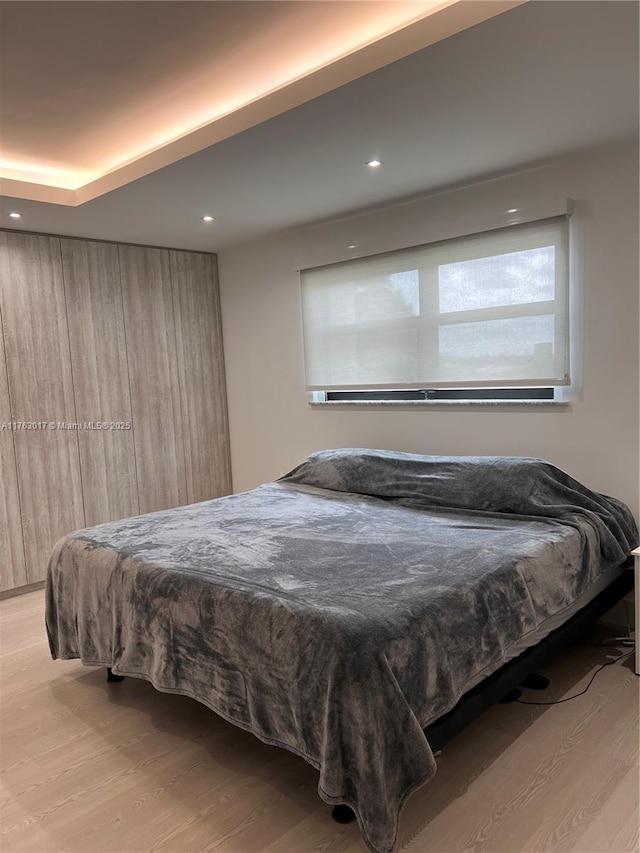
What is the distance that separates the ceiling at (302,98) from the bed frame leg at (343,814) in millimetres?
2316

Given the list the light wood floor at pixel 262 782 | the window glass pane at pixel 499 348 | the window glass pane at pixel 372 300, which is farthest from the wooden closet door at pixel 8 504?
the window glass pane at pixel 499 348

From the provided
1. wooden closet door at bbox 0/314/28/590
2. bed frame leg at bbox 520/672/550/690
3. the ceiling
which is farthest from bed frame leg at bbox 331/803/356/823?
wooden closet door at bbox 0/314/28/590

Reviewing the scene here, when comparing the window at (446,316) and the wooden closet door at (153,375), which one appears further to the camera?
the wooden closet door at (153,375)

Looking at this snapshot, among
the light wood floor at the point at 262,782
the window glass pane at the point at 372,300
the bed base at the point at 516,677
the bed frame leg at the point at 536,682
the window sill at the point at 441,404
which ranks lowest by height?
the light wood floor at the point at 262,782

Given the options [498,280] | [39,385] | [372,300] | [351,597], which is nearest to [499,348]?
[498,280]

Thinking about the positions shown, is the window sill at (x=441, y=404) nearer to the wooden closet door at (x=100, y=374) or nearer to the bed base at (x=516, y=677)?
the bed base at (x=516, y=677)

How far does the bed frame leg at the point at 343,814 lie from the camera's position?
1844 mm

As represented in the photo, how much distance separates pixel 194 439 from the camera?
4816mm

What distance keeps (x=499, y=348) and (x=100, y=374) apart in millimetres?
2624

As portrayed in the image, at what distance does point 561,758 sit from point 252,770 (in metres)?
1.04

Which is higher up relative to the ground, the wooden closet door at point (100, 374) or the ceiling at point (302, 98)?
A: the ceiling at point (302, 98)

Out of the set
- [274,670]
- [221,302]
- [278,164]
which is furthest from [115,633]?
[221,302]

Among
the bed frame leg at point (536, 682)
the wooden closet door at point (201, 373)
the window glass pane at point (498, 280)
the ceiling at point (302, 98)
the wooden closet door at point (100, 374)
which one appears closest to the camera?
the ceiling at point (302, 98)

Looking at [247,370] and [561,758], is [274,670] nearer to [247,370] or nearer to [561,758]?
[561,758]
